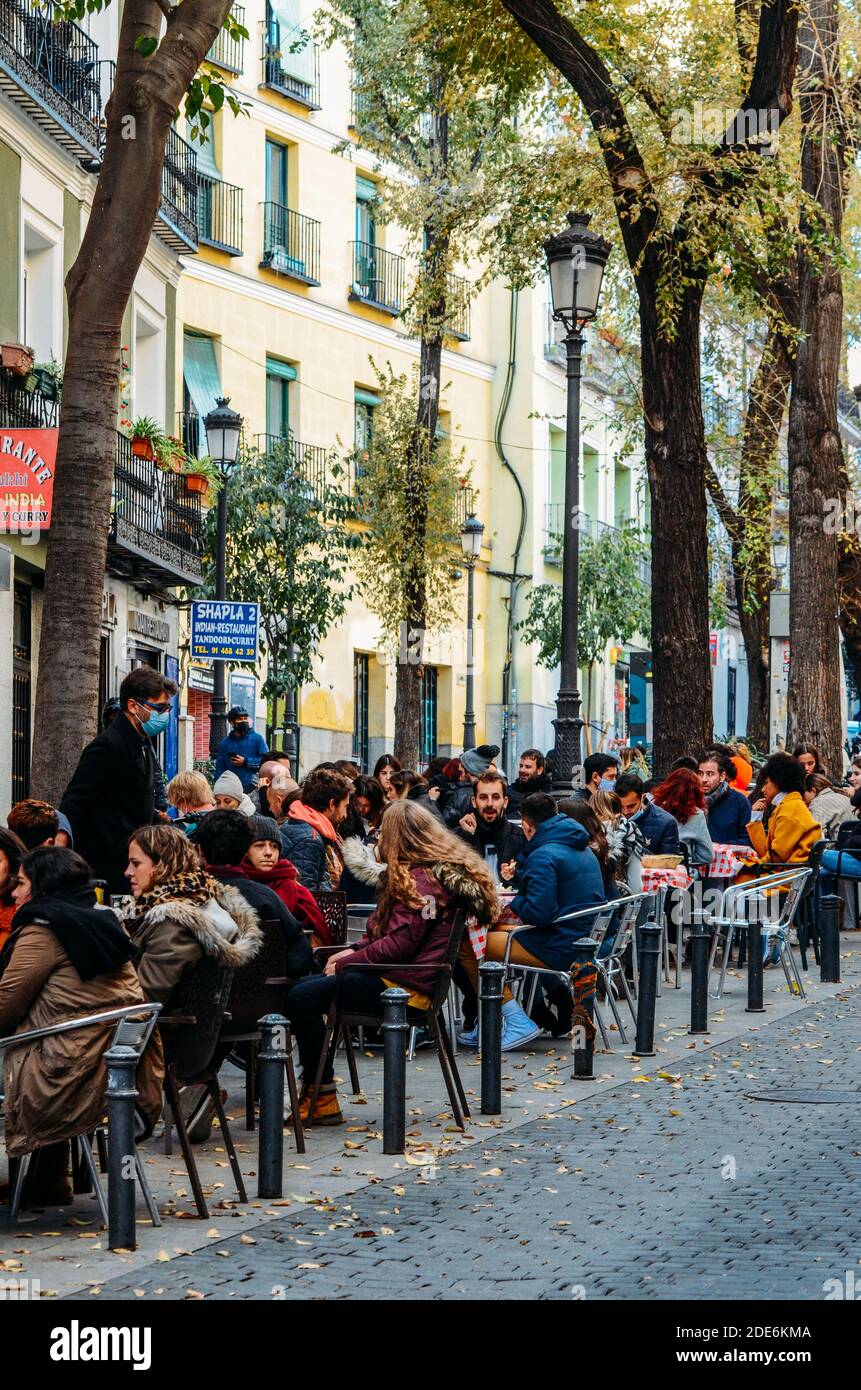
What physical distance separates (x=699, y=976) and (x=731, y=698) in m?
50.7

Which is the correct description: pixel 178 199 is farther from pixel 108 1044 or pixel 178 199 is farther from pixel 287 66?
pixel 108 1044

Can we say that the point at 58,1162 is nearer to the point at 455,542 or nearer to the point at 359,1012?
the point at 359,1012

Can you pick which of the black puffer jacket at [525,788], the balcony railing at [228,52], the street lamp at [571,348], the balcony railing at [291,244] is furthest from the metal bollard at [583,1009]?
the balcony railing at [291,244]

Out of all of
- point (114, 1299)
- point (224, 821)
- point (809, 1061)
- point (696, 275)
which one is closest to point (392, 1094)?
point (224, 821)

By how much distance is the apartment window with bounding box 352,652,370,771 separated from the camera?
38.7 metres

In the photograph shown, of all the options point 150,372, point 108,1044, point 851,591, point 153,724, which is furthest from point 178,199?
point 108,1044

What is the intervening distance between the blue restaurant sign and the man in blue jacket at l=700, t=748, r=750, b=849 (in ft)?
16.1

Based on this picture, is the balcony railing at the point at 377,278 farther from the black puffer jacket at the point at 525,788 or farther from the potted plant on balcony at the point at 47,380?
the black puffer jacket at the point at 525,788

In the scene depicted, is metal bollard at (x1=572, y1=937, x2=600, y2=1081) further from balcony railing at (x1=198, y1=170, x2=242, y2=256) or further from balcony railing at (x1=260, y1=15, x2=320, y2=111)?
balcony railing at (x1=260, y1=15, x2=320, y2=111)

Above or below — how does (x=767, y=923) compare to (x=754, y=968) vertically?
above

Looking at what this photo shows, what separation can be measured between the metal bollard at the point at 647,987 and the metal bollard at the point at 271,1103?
166 inches

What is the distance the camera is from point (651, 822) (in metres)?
16.3

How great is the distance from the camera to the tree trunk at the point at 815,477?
24.3 meters

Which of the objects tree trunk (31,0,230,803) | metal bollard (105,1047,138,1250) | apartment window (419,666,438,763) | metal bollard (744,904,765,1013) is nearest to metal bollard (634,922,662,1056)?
metal bollard (744,904,765,1013)
